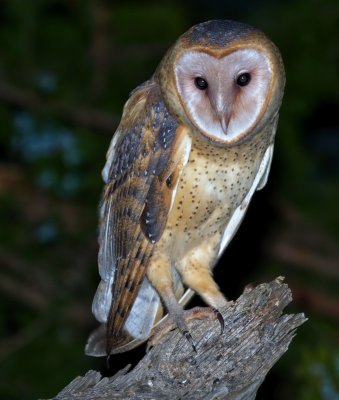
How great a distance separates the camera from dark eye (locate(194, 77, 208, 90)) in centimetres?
359

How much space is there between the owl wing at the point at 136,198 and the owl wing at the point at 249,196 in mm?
398

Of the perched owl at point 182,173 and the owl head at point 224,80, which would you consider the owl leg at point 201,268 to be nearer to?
the perched owl at point 182,173

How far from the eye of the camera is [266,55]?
11.6 ft

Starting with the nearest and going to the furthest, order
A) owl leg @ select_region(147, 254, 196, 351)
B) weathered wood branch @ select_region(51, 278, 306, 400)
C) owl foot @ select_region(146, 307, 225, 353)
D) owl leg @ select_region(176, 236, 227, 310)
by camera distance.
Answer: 1. weathered wood branch @ select_region(51, 278, 306, 400)
2. owl foot @ select_region(146, 307, 225, 353)
3. owl leg @ select_region(147, 254, 196, 351)
4. owl leg @ select_region(176, 236, 227, 310)

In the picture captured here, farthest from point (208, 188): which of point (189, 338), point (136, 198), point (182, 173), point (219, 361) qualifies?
point (219, 361)

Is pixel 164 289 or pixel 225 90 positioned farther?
pixel 164 289

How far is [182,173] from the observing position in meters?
3.70

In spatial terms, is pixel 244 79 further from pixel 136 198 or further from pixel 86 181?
pixel 86 181

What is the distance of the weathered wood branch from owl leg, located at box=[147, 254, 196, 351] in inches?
13.9

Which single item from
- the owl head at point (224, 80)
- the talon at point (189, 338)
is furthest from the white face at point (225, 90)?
the talon at point (189, 338)

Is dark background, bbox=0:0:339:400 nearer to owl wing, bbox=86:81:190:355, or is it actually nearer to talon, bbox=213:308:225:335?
owl wing, bbox=86:81:190:355

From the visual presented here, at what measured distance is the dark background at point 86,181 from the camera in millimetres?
5617

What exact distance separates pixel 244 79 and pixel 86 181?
241 cm

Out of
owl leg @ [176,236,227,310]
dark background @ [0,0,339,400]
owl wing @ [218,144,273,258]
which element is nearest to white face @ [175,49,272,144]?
owl wing @ [218,144,273,258]
